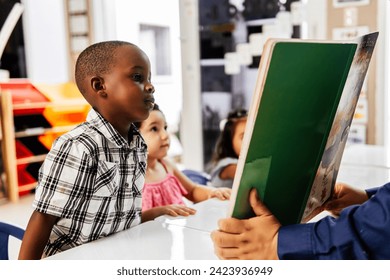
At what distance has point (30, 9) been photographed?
1.70 metres

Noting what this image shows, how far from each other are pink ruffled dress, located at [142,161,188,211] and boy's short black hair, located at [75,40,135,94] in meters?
0.38

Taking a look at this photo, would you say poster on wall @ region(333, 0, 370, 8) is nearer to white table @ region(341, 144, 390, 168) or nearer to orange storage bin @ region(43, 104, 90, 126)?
white table @ region(341, 144, 390, 168)

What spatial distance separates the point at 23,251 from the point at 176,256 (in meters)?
0.23

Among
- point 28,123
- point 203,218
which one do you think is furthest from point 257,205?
point 28,123

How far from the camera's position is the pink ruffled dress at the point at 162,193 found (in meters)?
1.06

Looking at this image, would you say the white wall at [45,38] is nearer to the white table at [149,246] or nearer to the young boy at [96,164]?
the young boy at [96,164]

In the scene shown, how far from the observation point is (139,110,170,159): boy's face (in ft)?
3.54

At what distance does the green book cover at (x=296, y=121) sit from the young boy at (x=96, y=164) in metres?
0.31

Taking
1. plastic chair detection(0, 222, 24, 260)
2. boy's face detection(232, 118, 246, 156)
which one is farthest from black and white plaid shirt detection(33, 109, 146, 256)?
boy's face detection(232, 118, 246, 156)

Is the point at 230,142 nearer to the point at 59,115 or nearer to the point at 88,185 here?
the point at 88,185

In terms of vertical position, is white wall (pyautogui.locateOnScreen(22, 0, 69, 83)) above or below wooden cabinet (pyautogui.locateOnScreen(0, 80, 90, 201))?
above

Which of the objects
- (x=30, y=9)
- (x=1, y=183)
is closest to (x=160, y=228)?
(x=30, y=9)

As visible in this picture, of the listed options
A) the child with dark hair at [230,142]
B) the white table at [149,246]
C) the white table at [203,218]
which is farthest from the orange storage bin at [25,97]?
the white table at [149,246]

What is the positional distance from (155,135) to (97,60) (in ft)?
1.29
